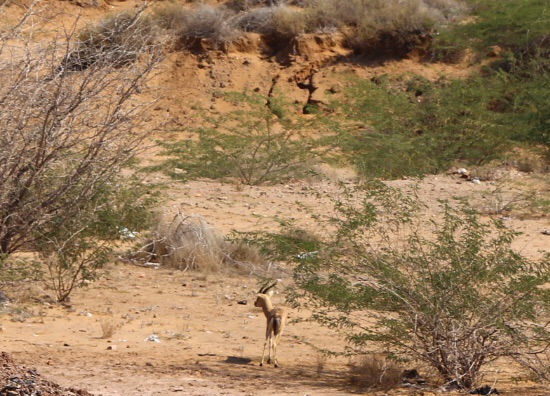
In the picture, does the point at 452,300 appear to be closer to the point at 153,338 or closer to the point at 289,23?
the point at 153,338

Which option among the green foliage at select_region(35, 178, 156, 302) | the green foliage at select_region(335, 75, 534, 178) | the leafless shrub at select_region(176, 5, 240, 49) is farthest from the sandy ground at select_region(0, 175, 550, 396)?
the leafless shrub at select_region(176, 5, 240, 49)

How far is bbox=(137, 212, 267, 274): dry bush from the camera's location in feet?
36.6

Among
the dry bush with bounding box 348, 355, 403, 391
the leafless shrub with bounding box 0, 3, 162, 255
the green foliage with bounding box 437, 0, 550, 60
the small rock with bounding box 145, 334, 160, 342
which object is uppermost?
the green foliage with bounding box 437, 0, 550, 60

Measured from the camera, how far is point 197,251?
11188 mm

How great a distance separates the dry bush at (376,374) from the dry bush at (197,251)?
372 centimetres

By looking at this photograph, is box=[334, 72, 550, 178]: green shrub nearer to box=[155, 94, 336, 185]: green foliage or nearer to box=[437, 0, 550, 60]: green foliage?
box=[155, 94, 336, 185]: green foliage

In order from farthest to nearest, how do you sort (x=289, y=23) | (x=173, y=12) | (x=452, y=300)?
(x=289, y=23) < (x=173, y=12) < (x=452, y=300)

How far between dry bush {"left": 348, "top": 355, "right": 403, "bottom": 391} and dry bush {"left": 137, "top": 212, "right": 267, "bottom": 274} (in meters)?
3.72

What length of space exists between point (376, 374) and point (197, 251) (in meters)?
4.44

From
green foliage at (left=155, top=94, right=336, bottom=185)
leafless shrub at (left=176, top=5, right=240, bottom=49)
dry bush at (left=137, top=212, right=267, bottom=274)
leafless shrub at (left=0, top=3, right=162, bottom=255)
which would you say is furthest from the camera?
leafless shrub at (left=176, top=5, right=240, bottom=49)

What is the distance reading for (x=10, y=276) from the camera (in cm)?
880

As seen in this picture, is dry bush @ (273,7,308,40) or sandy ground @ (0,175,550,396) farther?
dry bush @ (273,7,308,40)

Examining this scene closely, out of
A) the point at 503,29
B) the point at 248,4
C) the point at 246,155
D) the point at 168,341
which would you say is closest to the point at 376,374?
the point at 168,341

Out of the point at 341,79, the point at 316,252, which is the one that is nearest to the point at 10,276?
the point at 316,252
